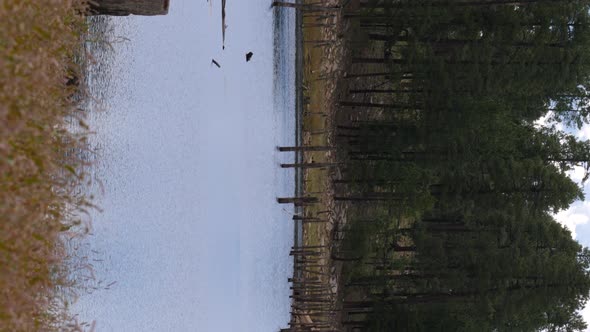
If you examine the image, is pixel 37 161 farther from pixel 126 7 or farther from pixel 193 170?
pixel 193 170

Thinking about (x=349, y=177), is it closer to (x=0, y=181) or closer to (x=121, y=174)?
(x=121, y=174)

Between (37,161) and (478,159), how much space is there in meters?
25.4

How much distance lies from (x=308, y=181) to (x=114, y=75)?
1804 centimetres

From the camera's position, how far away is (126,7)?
15.5m

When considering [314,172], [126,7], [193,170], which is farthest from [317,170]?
[126,7]

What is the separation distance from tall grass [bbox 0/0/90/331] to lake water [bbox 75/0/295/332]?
1539mm

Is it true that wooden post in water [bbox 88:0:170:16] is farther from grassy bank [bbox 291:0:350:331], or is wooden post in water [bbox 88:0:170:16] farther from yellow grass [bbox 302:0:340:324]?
yellow grass [bbox 302:0:340:324]

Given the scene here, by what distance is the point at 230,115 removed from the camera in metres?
25.8

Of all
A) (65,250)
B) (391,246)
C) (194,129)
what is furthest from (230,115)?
(391,246)

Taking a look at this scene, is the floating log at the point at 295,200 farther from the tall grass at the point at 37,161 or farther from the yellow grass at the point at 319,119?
the tall grass at the point at 37,161

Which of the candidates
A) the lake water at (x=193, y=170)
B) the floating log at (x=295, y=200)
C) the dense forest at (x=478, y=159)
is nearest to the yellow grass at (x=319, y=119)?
the dense forest at (x=478, y=159)

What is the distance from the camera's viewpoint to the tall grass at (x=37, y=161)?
1059 centimetres

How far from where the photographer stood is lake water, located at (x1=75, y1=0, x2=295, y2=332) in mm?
16578

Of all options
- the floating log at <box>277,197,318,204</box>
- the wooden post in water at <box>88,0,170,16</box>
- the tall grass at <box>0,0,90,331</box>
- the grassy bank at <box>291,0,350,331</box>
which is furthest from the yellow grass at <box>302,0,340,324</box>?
the tall grass at <box>0,0,90,331</box>
